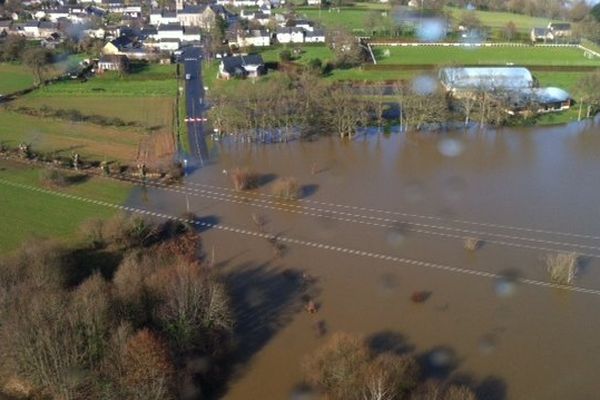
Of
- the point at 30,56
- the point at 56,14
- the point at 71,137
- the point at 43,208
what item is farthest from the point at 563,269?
the point at 56,14

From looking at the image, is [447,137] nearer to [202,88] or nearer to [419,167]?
[419,167]

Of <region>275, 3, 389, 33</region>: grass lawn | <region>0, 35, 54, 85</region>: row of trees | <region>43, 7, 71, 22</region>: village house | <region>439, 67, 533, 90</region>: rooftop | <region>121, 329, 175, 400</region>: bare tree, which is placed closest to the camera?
<region>121, 329, 175, 400</region>: bare tree

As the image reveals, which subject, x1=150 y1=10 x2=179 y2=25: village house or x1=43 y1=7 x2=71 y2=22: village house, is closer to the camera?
x1=150 y1=10 x2=179 y2=25: village house

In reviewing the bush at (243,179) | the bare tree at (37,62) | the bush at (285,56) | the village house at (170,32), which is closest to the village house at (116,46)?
the village house at (170,32)

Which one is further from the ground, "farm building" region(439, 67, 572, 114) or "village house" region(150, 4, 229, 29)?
"village house" region(150, 4, 229, 29)

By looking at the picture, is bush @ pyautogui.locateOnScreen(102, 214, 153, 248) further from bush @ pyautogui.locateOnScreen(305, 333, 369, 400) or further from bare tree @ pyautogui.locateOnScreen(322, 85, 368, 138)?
bare tree @ pyautogui.locateOnScreen(322, 85, 368, 138)

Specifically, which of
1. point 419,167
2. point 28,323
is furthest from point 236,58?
point 28,323

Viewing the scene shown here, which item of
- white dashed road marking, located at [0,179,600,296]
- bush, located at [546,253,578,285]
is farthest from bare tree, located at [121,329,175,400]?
bush, located at [546,253,578,285]

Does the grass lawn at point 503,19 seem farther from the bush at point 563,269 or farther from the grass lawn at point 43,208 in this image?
the grass lawn at point 43,208

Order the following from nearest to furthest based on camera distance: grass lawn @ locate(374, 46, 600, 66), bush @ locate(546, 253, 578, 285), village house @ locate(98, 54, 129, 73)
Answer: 1. bush @ locate(546, 253, 578, 285)
2. village house @ locate(98, 54, 129, 73)
3. grass lawn @ locate(374, 46, 600, 66)
